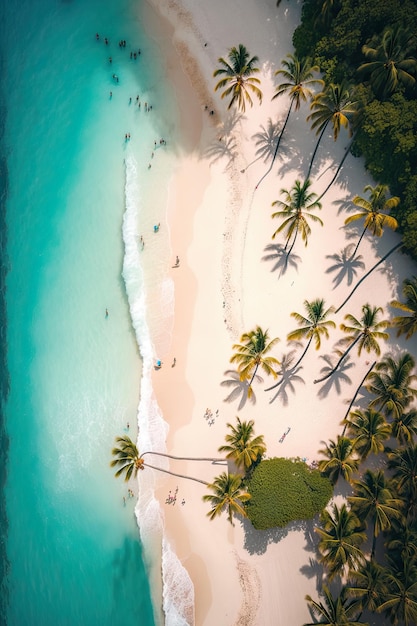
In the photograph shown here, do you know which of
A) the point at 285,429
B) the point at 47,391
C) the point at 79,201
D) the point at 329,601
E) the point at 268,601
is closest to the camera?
the point at 329,601

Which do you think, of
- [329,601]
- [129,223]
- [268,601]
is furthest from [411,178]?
[268,601]

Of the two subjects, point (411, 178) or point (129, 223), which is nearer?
point (411, 178)

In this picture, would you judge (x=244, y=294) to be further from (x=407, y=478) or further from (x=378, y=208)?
(x=407, y=478)

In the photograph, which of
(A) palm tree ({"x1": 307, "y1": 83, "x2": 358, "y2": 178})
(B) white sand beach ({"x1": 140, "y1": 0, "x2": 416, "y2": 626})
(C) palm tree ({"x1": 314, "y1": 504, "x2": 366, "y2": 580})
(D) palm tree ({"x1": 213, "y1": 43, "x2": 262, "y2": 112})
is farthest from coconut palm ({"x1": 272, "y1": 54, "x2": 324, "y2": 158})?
(C) palm tree ({"x1": 314, "y1": 504, "x2": 366, "y2": 580})

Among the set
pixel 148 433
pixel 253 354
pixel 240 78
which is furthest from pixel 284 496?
pixel 240 78

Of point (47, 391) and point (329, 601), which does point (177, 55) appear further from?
point (329, 601)

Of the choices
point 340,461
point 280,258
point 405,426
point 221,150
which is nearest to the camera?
point 405,426
